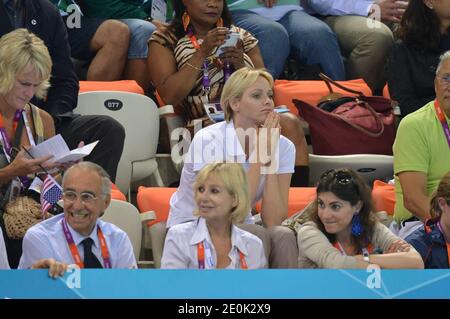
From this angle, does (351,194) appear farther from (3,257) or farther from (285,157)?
(3,257)

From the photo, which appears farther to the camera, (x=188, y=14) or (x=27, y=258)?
(x=188, y=14)

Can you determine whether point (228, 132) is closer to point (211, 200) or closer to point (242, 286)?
point (211, 200)

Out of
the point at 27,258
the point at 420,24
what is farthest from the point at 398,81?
the point at 27,258

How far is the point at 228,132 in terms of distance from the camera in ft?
20.9

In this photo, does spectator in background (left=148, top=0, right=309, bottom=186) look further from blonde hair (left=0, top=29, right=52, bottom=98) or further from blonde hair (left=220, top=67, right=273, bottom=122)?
blonde hair (left=0, top=29, right=52, bottom=98)

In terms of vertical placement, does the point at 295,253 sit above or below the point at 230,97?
below

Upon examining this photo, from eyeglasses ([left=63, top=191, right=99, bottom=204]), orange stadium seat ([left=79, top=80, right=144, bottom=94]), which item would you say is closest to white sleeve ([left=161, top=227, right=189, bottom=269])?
eyeglasses ([left=63, top=191, right=99, bottom=204])

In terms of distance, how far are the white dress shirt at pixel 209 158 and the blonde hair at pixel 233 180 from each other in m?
0.36

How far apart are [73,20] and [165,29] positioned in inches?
21.7

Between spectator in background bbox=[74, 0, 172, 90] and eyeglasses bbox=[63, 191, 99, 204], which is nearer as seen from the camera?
eyeglasses bbox=[63, 191, 99, 204]

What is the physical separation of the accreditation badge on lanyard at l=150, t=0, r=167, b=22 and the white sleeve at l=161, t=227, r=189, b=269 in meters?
2.56

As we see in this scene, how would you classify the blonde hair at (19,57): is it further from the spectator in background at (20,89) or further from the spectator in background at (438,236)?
the spectator in background at (438,236)

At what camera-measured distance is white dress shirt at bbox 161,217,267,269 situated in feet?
18.6

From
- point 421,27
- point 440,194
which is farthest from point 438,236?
point 421,27
